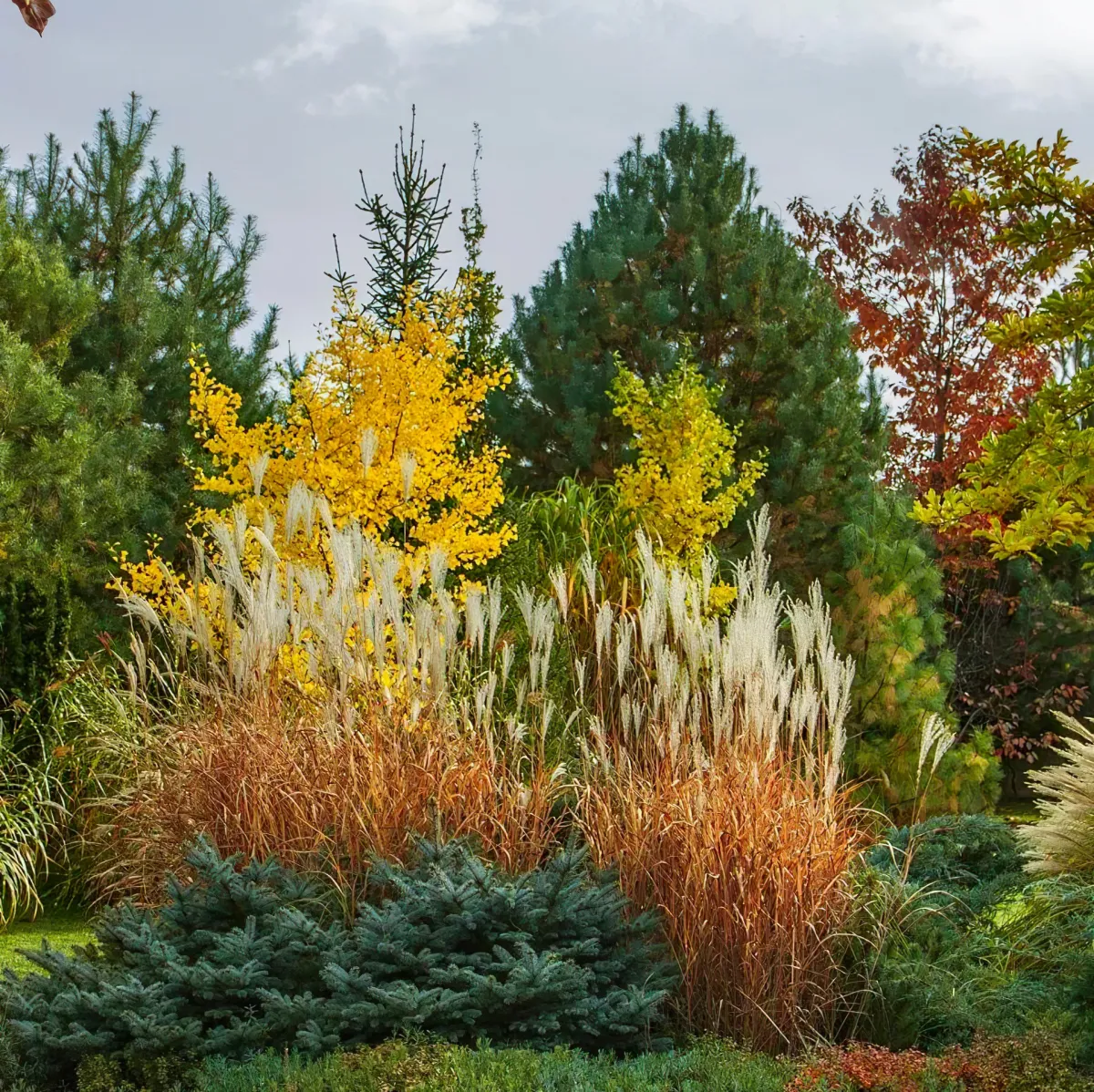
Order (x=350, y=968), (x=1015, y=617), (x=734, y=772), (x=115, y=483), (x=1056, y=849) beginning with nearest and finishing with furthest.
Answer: (x=350, y=968) < (x=734, y=772) < (x=1056, y=849) < (x=115, y=483) < (x=1015, y=617)

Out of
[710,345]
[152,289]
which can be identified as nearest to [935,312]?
[710,345]

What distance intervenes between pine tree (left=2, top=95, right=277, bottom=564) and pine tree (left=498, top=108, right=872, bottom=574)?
3.28 m

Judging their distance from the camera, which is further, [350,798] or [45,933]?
[45,933]

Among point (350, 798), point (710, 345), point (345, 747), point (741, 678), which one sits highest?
point (710, 345)

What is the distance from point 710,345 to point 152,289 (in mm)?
5804

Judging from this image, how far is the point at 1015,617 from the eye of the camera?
41.0ft

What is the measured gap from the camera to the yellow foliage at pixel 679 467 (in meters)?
8.69

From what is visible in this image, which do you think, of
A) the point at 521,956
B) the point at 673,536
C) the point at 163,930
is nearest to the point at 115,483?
the point at 673,536

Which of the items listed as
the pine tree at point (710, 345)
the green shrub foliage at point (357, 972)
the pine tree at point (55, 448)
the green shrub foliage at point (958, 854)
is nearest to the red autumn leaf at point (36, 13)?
the green shrub foliage at point (357, 972)

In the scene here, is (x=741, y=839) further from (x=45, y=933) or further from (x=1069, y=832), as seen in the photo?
(x=45, y=933)

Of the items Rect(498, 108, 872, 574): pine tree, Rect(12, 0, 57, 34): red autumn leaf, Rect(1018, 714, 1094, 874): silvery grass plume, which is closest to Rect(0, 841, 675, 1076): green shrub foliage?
Rect(1018, 714, 1094, 874): silvery grass plume

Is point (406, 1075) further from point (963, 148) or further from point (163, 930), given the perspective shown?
point (963, 148)

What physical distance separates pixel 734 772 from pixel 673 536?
4.44 metres

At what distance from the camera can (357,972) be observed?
3748 millimetres
